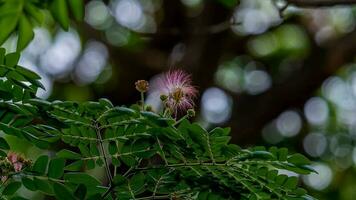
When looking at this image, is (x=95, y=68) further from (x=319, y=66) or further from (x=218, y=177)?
(x=218, y=177)

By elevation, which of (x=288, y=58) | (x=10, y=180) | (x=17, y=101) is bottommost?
(x=10, y=180)

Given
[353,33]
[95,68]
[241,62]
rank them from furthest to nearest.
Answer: [241,62]
[95,68]
[353,33]

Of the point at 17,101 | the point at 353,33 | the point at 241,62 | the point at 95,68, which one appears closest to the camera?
the point at 17,101

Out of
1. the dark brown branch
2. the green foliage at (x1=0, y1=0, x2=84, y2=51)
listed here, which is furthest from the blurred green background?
the green foliage at (x1=0, y1=0, x2=84, y2=51)

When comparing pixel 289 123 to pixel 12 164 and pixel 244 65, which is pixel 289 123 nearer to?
pixel 244 65

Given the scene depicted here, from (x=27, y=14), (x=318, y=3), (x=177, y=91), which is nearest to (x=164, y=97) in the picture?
(x=177, y=91)

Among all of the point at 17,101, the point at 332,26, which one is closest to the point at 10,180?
the point at 17,101

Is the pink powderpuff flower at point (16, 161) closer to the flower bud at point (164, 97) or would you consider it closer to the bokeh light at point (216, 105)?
the flower bud at point (164, 97)
